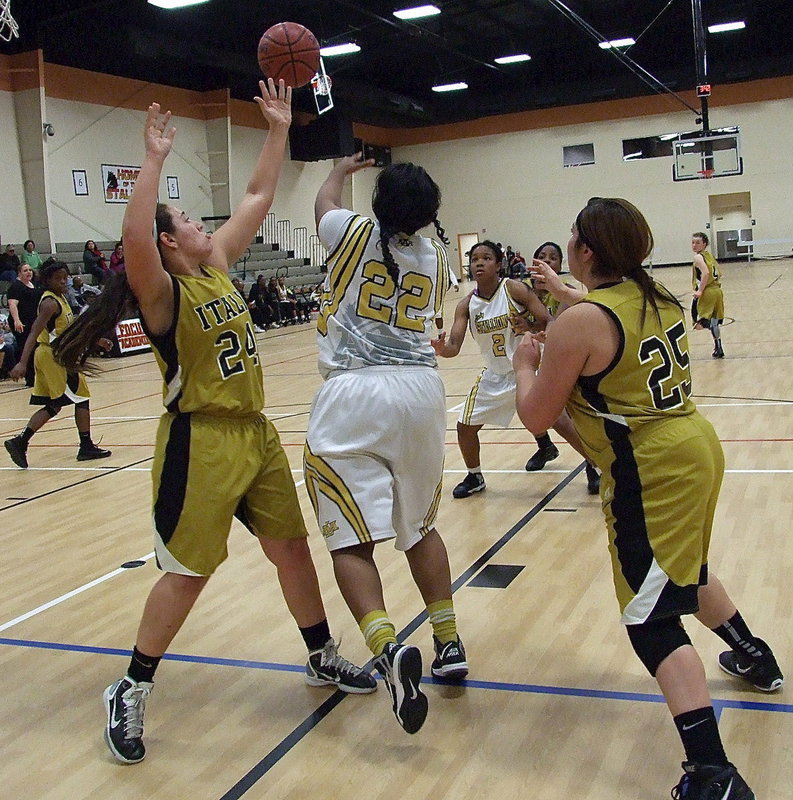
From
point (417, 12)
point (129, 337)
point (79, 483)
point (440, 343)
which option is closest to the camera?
point (440, 343)

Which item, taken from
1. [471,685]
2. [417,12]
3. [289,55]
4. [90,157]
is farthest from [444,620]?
[90,157]

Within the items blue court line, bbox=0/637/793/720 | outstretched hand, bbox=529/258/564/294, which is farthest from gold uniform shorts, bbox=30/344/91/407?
outstretched hand, bbox=529/258/564/294

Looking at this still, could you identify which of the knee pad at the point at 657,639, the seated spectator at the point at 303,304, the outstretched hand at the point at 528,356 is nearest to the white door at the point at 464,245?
the seated spectator at the point at 303,304

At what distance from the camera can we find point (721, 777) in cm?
211

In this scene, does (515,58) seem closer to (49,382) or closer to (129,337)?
(129,337)

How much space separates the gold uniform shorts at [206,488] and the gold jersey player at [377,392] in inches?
5.8

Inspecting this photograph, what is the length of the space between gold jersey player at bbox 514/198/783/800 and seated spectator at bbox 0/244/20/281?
1507cm

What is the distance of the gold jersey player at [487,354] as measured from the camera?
5555 mm

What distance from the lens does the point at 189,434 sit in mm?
2766

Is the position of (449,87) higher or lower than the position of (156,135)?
higher

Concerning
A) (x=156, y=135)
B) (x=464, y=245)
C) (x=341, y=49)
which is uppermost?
(x=341, y=49)

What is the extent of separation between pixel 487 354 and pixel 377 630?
3.29 meters

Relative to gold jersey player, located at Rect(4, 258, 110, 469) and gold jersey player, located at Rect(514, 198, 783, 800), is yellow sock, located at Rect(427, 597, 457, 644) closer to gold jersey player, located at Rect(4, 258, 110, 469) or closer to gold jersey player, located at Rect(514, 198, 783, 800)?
gold jersey player, located at Rect(514, 198, 783, 800)

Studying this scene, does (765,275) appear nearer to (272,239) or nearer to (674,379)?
(272,239)
